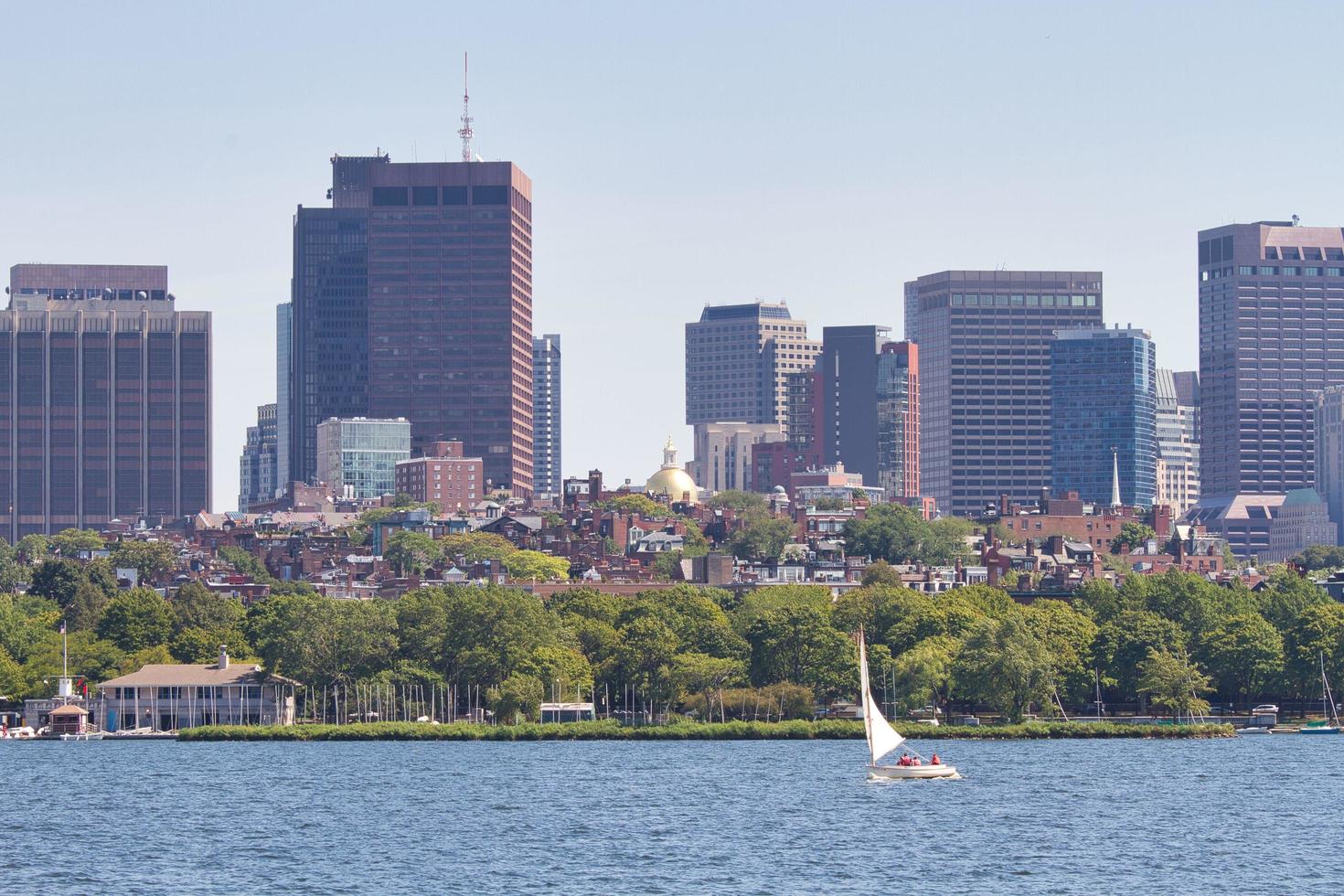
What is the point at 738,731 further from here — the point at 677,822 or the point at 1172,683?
the point at 677,822

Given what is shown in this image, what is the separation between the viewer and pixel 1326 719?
636ft

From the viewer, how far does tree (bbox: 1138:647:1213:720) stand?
185500 millimetres

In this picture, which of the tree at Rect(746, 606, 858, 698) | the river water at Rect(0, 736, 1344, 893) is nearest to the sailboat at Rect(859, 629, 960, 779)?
the river water at Rect(0, 736, 1344, 893)

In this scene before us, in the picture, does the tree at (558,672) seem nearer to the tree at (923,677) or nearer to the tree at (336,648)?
the tree at (336,648)

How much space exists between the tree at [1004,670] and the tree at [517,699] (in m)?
29.0

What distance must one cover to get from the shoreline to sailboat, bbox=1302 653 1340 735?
8327 mm

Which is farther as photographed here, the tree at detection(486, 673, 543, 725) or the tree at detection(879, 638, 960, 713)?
the tree at detection(486, 673, 543, 725)

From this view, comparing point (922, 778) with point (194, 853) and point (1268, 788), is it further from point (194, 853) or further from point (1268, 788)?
point (194, 853)

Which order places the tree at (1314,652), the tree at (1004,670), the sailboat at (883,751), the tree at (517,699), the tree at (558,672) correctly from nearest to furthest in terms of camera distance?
1. the sailboat at (883,751)
2. the tree at (1004,670)
3. the tree at (517,699)
4. the tree at (558,672)
5. the tree at (1314,652)

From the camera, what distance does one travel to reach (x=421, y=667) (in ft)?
631

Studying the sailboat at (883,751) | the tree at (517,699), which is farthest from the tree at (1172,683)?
the sailboat at (883,751)

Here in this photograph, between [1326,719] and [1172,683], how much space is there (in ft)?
50.5

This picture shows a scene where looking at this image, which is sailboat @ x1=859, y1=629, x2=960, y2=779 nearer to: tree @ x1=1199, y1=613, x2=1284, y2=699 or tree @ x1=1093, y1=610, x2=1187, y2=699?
tree @ x1=1093, y1=610, x2=1187, y2=699

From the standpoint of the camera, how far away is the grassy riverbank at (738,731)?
177625 mm
